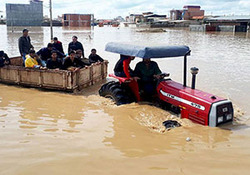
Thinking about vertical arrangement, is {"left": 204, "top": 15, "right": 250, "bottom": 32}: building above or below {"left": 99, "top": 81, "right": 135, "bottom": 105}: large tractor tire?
above

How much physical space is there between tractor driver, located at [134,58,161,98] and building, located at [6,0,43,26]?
249 ft

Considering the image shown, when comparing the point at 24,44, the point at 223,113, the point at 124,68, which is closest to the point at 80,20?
the point at 24,44

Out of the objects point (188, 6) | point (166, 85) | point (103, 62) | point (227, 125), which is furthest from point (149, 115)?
point (188, 6)

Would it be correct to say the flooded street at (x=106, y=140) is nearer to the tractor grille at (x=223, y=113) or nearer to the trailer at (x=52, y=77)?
the tractor grille at (x=223, y=113)

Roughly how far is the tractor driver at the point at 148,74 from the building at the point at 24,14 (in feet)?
249

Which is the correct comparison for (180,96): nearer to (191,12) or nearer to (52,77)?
(52,77)

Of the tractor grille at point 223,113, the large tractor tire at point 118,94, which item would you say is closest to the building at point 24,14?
the large tractor tire at point 118,94

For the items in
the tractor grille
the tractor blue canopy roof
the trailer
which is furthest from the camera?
the trailer

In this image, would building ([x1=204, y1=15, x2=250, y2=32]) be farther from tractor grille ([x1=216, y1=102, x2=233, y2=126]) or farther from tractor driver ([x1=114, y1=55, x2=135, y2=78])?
tractor grille ([x1=216, y1=102, x2=233, y2=126])

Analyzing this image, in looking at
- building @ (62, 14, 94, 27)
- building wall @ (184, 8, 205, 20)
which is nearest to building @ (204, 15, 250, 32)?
building wall @ (184, 8, 205, 20)

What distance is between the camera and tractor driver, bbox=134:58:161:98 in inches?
278

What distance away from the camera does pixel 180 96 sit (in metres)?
6.11

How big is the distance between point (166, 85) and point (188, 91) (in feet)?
2.17

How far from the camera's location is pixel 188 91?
241 inches
